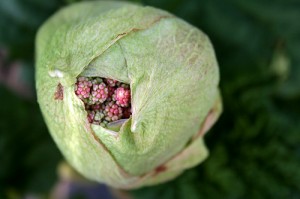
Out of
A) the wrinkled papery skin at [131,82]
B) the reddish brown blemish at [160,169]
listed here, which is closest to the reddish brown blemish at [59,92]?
the wrinkled papery skin at [131,82]

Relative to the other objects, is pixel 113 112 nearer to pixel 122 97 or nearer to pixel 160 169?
pixel 122 97

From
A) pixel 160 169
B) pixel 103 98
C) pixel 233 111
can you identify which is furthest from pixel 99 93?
pixel 233 111

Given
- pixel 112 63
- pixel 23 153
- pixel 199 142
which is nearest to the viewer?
pixel 112 63

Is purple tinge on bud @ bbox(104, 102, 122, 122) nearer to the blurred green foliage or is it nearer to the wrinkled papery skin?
the wrinkled papery skin

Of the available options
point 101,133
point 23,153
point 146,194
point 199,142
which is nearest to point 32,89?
point 23,153

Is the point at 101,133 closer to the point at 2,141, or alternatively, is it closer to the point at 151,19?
the point at 151,19

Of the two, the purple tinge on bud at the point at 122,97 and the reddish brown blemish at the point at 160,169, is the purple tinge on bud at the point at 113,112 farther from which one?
the reddish brown blemish at the point at 160,169

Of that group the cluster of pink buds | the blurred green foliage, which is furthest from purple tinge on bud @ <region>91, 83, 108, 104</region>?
the blurred green foliage

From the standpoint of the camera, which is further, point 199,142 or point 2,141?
point 2,141
